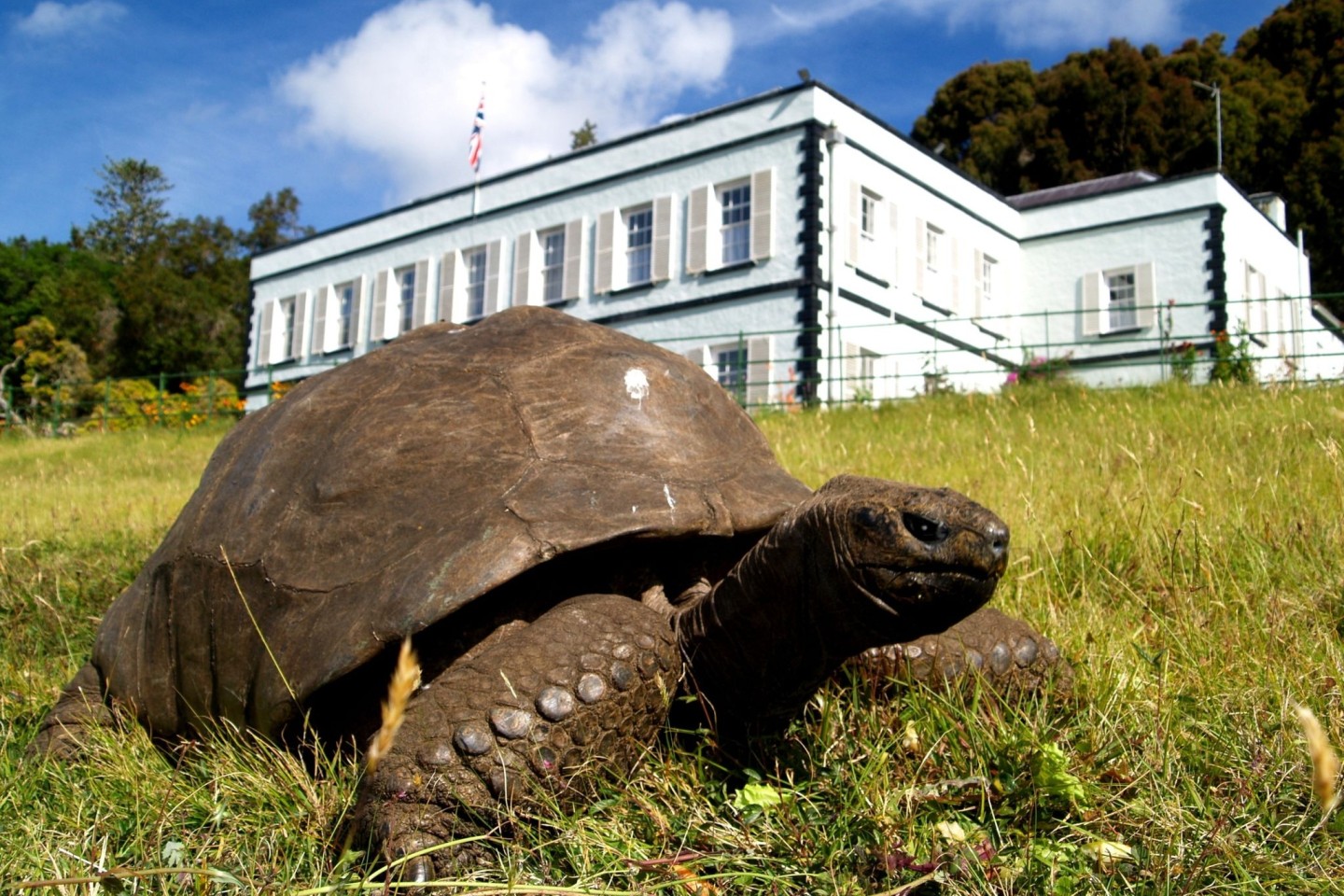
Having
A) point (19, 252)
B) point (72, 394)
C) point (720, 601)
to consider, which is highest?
point (19, 252)

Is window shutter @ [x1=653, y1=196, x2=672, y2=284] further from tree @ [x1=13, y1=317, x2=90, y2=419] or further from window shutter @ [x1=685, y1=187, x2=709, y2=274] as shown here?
tree @ [x1=13, y1=317, x2=90, y2=419]

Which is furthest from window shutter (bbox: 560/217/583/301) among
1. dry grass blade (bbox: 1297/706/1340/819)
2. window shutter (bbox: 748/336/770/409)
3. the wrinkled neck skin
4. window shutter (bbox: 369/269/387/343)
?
dry grass blade (bbox: 1297/706/1340/819)

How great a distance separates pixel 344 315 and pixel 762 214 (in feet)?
36.2

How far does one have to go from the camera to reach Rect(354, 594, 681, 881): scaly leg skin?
80.8 inches

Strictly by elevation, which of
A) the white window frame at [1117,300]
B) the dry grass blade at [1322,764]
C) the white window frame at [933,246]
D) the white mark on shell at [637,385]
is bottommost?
the dry grass blade at [1322,764]

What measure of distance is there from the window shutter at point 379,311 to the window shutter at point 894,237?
10.6 m

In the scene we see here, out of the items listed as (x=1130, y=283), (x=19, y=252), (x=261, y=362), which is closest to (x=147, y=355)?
(x=261, y=362)

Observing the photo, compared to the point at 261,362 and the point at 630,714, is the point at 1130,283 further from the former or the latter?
the point at 630,714

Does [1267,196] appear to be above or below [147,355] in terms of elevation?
above

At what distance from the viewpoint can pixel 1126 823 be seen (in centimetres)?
213

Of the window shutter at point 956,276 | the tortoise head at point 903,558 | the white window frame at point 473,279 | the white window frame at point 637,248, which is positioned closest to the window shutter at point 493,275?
the white window frame at point 473,279

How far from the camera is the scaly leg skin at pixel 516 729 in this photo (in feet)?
6.73

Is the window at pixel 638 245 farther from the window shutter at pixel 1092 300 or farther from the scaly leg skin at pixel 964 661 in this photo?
the scaly leg skin at pixel 964 661

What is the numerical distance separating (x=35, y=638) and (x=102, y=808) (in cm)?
214
